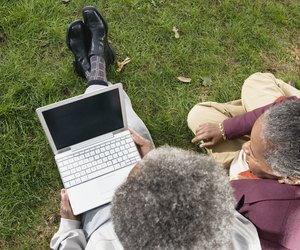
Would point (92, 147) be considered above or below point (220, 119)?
above

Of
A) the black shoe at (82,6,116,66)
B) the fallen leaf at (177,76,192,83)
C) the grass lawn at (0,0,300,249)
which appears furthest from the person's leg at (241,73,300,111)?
the black shoe at (82,6,116,66)

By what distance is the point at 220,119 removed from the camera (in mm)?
2969

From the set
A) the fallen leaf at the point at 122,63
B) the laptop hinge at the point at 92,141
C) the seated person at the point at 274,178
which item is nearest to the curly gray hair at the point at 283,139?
the seated person at the point at 274,178

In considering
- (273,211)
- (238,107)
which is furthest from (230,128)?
(273,211)

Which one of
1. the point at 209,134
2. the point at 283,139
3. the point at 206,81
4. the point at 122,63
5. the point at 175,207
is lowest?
the point at 209,134

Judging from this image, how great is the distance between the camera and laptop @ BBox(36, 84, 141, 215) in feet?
8.01

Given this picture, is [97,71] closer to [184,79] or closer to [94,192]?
[184,79]

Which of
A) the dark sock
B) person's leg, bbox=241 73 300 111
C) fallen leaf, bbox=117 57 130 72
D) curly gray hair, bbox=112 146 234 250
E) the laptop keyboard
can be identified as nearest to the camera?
curly gray hair, bbox=112 146 234 250

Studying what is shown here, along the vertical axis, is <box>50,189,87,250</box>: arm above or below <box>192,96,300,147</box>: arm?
below

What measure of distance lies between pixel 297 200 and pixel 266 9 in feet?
8.98

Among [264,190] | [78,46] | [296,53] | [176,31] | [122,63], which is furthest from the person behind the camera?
[296,53]

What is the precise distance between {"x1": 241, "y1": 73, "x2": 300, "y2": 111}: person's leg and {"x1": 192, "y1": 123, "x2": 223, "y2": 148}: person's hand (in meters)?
0.36

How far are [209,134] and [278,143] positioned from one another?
91cm

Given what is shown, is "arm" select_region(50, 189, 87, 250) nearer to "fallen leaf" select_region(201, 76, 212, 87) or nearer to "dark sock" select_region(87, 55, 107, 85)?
"dark sock" select_region(87, 55, 107, 85)
